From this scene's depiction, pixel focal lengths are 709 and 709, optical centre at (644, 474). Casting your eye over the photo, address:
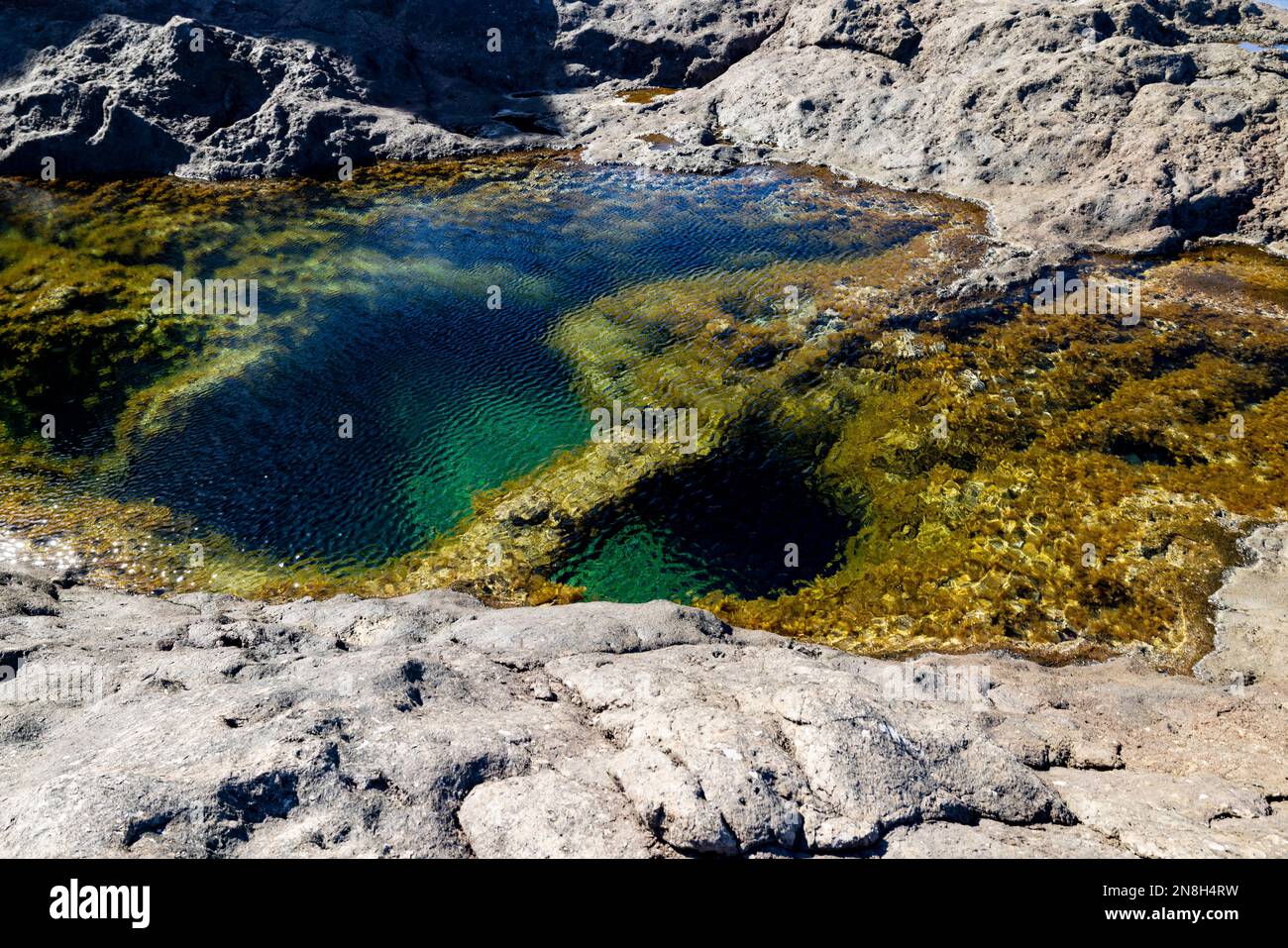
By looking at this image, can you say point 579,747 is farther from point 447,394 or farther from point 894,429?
point 447,394

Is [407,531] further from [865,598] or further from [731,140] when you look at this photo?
[731,140]

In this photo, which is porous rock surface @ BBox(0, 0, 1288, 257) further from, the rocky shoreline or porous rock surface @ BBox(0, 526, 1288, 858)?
porous rock surface @ BBox(0, 526, 1288, 858)

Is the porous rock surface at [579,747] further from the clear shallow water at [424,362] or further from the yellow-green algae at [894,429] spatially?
the clear shallow water at [424,362]

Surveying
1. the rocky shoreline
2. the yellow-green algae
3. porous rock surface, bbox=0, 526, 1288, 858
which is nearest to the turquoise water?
the yellow-green algae

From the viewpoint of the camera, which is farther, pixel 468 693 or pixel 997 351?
pixel 997 351

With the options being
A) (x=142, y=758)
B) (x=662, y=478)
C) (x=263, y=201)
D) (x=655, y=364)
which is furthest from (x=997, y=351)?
(x=263, y=201)

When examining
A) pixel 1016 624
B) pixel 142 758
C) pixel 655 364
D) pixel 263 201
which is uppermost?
pixel 263 201

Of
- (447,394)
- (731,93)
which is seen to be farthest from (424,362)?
(731,93)

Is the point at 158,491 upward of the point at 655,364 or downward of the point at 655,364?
downward
